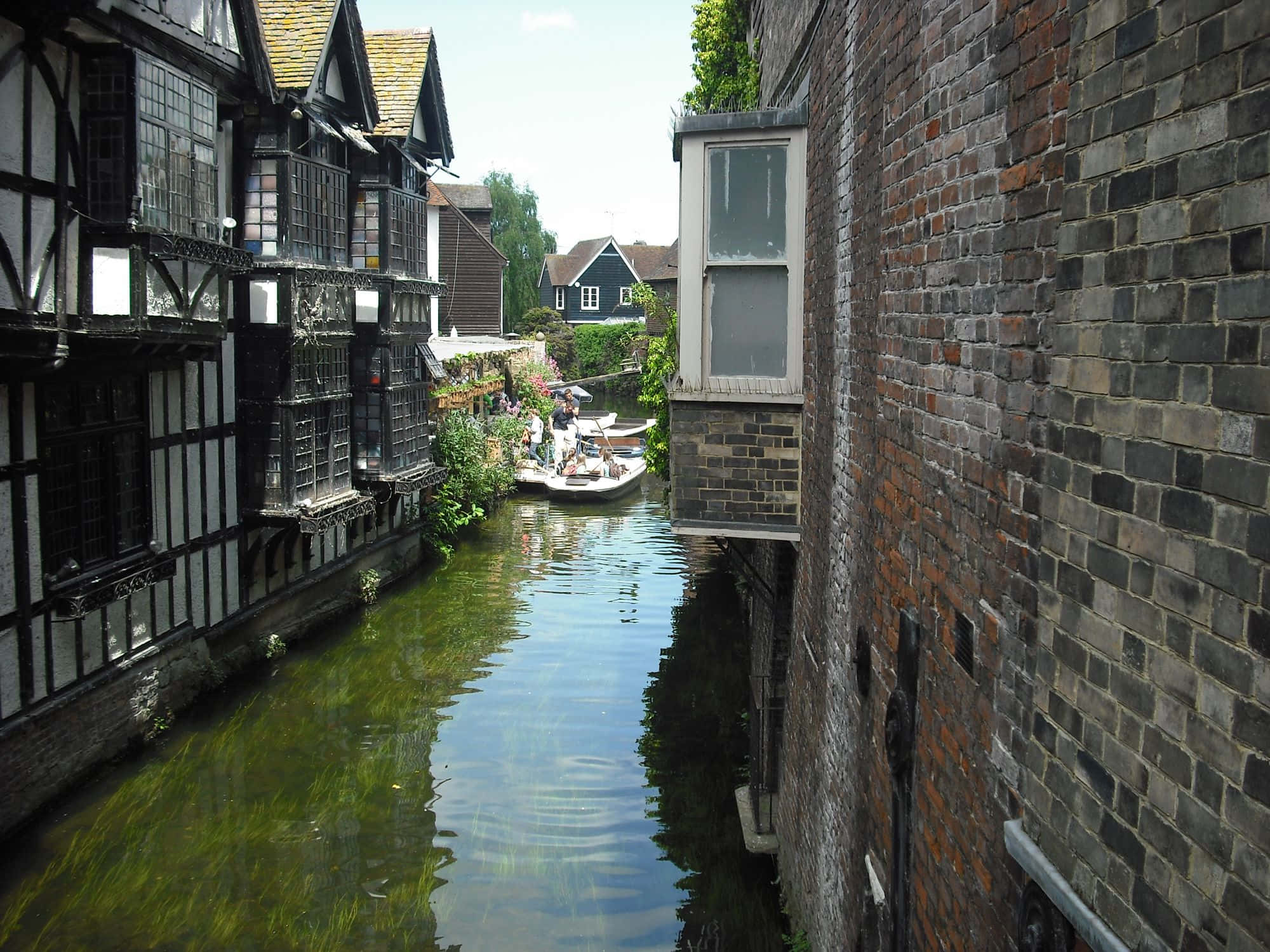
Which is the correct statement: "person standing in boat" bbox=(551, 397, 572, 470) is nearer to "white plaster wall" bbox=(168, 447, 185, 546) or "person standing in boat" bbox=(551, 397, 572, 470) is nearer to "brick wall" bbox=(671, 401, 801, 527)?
"white plaster wall" bbox=(168, 447, 185, 546)

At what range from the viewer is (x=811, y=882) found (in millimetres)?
7164

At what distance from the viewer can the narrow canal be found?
912cm

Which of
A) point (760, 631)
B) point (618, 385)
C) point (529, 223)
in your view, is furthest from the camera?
point (529, 223)

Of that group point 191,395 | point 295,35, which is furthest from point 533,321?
point 191,395

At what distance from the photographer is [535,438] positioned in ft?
107

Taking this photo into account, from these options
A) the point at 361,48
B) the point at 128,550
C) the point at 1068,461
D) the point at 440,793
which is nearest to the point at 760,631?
the point at 440,793

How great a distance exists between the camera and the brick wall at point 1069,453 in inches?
80.4

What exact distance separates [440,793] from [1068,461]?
33.0 ft

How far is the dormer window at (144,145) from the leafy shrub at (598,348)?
50043 millimetres

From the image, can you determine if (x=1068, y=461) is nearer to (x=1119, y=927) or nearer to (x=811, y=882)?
(x=1119, y=927)

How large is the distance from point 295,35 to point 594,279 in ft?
183

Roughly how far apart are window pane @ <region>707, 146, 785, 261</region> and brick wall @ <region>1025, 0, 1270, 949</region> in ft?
17.0

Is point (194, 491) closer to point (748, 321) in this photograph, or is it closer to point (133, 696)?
point (133, 696)

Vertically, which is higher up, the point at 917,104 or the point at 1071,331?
the point at 917,104
